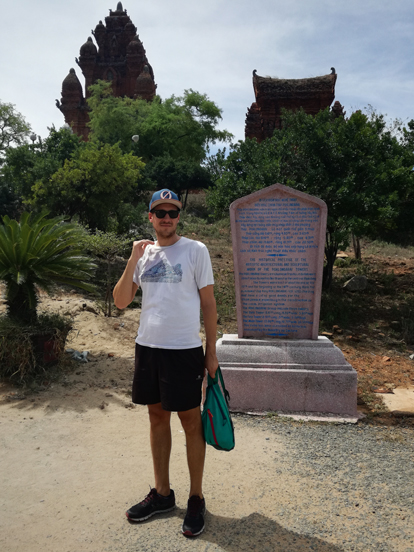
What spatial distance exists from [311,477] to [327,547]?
0.75 metres

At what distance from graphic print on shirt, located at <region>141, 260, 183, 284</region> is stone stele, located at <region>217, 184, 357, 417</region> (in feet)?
6.93

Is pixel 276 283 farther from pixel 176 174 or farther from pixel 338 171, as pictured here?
pixel 176 174

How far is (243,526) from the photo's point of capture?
251 centimetres

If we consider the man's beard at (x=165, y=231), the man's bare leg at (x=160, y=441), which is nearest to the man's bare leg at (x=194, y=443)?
the man's bare leg at (x=160, y=441)

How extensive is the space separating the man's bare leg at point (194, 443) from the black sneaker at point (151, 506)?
7.6 inches

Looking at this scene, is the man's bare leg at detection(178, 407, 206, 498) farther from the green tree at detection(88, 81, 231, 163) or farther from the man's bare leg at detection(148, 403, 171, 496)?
the green tree at detection(88, 81, 231, 163)

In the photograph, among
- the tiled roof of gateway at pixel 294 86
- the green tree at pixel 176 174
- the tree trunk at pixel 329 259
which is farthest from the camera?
the green tree at pixel 176 174

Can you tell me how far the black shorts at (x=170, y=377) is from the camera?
7.86 feet

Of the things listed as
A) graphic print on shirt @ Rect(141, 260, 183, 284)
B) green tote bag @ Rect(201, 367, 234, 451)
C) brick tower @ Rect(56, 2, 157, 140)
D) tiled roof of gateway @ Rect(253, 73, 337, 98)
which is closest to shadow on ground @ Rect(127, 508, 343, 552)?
green tote bag @ Rect(201, 367, 234, 451)

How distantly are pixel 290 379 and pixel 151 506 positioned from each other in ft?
6.79

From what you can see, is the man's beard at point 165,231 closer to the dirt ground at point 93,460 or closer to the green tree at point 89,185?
the dirt ground at point 93,460

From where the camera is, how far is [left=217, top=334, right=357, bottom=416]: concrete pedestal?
4.25m

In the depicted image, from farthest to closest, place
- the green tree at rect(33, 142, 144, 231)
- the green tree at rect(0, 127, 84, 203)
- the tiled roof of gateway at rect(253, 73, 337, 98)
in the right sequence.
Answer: the tiled roof of gateway at rect(253, 73, 337, 98), the green tree at rect(0, 127, 84, 203), the green tree at rect(33, 142, 144, 231)

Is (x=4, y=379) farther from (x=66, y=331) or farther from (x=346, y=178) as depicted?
(x=346, y=178)
